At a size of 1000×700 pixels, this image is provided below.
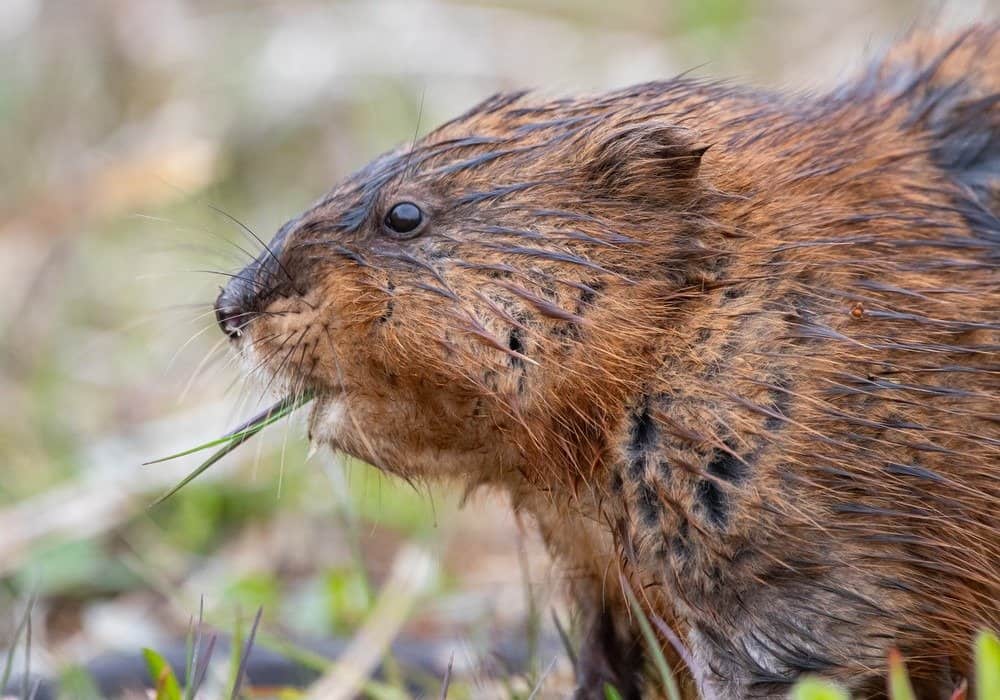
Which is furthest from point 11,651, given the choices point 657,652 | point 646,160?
point 646,160

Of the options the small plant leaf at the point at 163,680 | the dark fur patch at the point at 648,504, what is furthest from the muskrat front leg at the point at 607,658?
the small plant leaf at the point at 163,680

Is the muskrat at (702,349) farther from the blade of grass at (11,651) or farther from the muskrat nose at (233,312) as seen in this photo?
the blade of grass at (11,651)

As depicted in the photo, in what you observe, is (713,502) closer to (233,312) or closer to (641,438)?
(641,438)

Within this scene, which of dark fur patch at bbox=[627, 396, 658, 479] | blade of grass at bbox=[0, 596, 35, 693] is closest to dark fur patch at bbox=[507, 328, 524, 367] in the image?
dark fur patch at bbox=[627, 396, 658, 479]

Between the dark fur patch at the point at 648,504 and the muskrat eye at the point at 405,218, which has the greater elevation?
the muskrat eye at the point at 405,218

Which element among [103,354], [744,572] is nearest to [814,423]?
[744,572]

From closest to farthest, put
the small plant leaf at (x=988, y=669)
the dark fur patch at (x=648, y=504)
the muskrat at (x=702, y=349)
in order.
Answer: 1. the small plant leaf at (x=988, y=669)
2. the muskrat at (x=702, y=349)
3. the dark fur patch at (x=648, y=504)

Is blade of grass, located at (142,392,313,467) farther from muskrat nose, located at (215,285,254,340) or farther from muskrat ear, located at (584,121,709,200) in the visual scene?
muskrat ear, located at (584,121,709,200)
